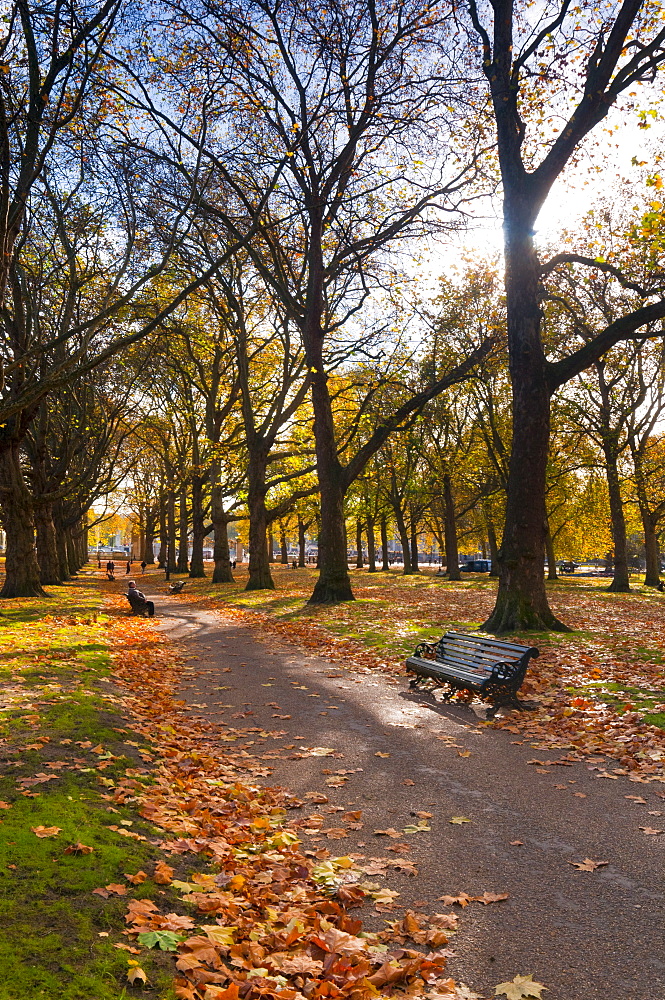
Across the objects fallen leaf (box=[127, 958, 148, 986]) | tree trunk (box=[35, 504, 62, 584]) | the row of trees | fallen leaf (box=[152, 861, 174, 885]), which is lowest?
fallen leaf (box=[152, 861, 174, 885])

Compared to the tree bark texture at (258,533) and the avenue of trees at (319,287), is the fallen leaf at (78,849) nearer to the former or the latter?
the avenue of trees at (319,287)

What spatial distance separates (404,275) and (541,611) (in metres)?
12.1

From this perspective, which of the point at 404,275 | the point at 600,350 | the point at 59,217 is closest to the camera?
the point at 600,350

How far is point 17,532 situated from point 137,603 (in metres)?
5.37

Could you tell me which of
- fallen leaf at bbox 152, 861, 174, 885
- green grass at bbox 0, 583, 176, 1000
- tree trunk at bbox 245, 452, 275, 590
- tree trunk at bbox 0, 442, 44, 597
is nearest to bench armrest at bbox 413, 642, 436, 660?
green grass at bbox 0, 583, 176, 1000

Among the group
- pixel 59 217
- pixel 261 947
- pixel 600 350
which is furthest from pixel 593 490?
pixel 261 947

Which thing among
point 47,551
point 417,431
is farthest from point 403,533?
point 47,551

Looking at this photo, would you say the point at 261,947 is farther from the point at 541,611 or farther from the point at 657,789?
the point at 541,611

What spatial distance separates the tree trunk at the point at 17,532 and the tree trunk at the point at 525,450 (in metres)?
15.2

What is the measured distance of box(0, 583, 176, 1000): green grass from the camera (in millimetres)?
2701

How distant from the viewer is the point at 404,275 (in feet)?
65.3

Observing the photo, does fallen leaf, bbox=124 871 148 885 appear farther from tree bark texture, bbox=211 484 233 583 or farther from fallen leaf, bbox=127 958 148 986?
tree bark texture, bbox=211 484 233 583

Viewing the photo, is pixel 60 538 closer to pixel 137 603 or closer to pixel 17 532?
pixel 17 532

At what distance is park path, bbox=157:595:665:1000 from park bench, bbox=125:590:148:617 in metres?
9.84
